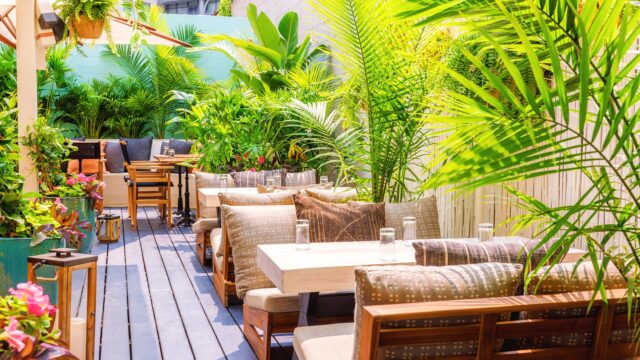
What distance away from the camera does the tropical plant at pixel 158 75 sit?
12.6m

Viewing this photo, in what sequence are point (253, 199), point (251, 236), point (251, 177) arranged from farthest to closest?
point (251, 177) → point (253, 199) → point (251, 236)

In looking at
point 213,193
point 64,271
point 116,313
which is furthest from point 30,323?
point 213,193

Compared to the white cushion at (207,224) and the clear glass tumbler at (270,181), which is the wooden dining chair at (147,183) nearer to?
the white cushion at (207,224)

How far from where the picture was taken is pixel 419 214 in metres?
4.47

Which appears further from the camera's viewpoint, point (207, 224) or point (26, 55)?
point (207, 224)

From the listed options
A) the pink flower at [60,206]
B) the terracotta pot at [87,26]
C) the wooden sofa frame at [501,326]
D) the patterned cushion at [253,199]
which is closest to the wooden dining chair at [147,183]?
the pink flower at [60,206]

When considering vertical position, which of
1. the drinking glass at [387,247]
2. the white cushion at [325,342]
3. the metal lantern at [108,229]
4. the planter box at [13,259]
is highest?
the drinking glass at [387,247]

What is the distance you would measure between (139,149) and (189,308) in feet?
24.8

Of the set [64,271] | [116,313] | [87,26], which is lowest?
[116,313]

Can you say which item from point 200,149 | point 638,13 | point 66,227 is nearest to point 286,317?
point 66,227

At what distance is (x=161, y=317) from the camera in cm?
488

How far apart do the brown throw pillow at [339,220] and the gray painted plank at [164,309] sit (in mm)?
1017

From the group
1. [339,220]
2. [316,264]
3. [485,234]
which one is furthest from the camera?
[339,220]

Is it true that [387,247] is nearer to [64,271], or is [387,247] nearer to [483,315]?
[483,315]
